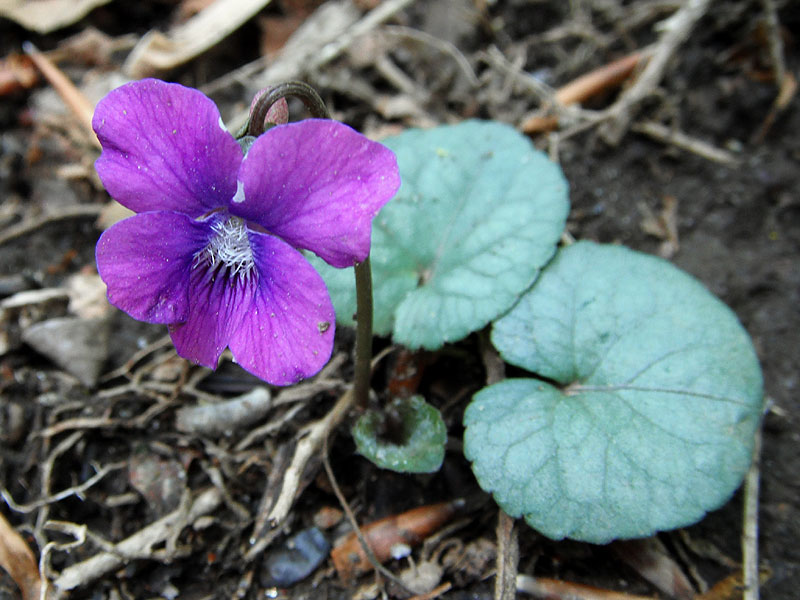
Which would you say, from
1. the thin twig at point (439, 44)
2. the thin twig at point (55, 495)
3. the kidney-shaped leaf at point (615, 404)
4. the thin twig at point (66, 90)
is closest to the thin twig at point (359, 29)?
the thin twig at point (439, 44)

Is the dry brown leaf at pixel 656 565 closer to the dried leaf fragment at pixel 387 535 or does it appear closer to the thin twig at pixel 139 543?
the dried leaf fragment at pixel 387 535

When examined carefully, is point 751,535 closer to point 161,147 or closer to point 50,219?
point 161,147

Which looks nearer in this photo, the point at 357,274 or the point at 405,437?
the point at 357,274

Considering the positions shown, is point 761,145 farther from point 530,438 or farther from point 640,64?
point 530,438

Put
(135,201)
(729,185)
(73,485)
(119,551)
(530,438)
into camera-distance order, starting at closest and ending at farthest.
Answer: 1. (135,201)
2. (530,438)
3. (119,551)
4. (73,485)
5. (729,185)

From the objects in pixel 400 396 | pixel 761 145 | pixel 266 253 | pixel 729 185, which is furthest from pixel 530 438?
pixel 761 145

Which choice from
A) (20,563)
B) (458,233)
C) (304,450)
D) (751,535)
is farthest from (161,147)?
(751,535)
